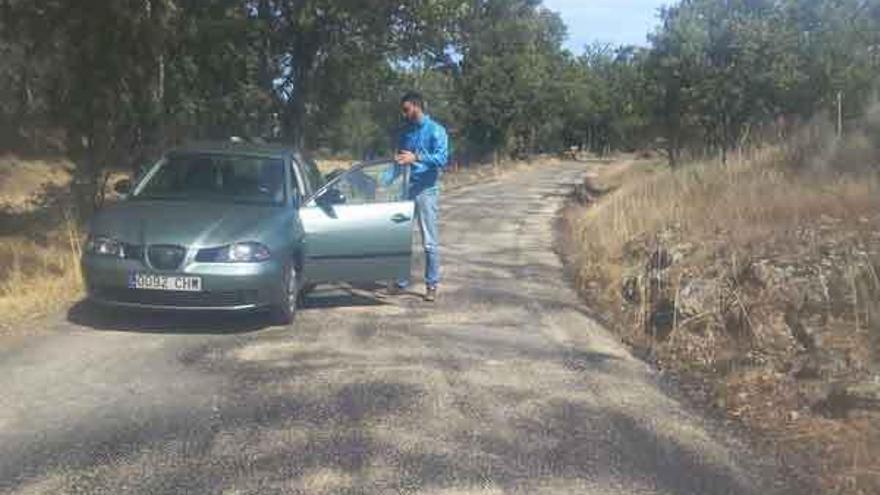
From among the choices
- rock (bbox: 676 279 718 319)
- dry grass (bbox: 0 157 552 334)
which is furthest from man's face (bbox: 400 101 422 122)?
dry grass (bbox: 0 157 552 334)

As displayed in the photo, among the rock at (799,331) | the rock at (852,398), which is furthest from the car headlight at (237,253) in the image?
the rock at (852,398)

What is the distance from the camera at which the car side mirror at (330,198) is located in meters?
Result: 9.28

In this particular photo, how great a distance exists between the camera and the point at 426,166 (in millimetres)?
9875

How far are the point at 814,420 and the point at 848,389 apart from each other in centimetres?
28

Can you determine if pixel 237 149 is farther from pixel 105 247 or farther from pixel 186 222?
pixel 105 247

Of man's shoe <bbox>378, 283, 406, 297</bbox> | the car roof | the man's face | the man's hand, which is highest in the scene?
the man's face

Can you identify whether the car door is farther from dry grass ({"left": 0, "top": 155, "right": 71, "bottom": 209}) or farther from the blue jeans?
dry grass ({"left": 0, "top": 155, "right": 71, "bottom": 209})

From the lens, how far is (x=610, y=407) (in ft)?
20.8

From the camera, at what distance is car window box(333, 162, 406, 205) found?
9500 millimetres

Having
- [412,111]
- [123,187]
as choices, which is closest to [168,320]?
[123,187]

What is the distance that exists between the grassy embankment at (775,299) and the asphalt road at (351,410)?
0.41m

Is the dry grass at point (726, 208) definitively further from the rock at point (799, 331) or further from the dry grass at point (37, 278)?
the dry grass at point (37, 278)

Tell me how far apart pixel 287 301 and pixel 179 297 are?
95 centimetres

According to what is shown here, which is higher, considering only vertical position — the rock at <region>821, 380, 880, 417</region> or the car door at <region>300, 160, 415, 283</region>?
the car door at <region>300, 160, 415, 283</region>
